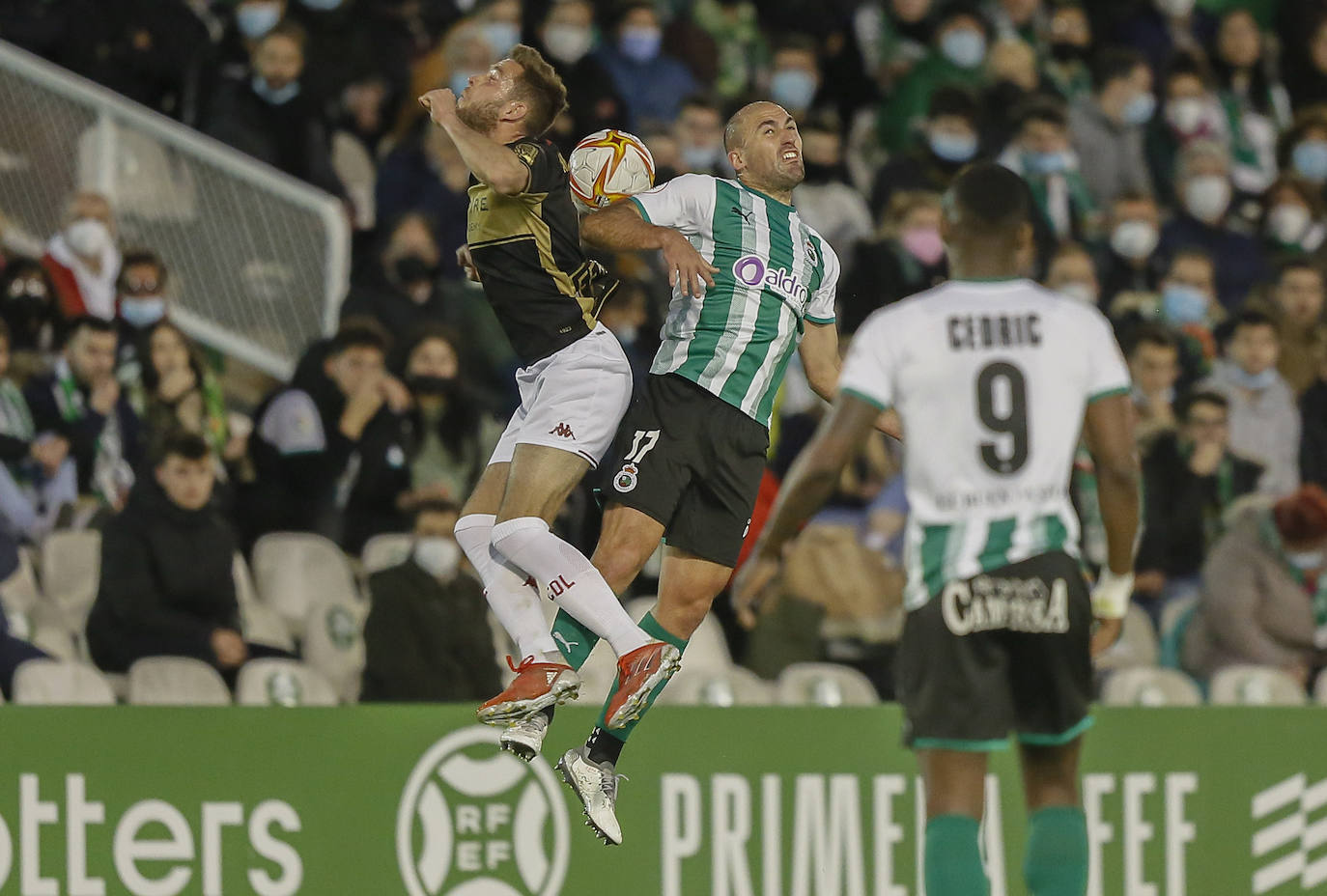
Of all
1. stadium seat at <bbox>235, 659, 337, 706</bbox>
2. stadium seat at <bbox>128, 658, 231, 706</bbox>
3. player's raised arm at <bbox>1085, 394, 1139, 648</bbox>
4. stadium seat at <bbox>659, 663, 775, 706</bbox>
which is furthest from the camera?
stadium seat at <bbox>659, 663, 775, 706</bbox>

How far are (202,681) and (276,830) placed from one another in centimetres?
92

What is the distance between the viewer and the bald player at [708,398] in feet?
24.8

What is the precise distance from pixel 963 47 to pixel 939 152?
4.63ft

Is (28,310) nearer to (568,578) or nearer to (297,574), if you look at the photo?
(297,574)

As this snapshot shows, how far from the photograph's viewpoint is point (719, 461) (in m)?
7.62

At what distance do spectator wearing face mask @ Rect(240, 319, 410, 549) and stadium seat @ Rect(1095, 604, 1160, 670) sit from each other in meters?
3.58

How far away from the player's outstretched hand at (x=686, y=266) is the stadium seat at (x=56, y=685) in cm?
363

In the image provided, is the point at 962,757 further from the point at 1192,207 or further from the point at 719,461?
the point at 1192,207

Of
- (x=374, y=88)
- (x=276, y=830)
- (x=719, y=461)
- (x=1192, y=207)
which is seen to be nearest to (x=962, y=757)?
(x=719, y=461)

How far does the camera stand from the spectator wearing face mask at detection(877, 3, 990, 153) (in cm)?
1452

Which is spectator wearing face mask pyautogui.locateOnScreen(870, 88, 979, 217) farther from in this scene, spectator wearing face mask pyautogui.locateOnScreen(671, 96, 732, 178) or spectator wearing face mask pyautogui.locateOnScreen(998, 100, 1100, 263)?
spectator wearing face mask pyautogui.locateOnScreen(671, 96, 732, 178)

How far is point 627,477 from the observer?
24.8 feet

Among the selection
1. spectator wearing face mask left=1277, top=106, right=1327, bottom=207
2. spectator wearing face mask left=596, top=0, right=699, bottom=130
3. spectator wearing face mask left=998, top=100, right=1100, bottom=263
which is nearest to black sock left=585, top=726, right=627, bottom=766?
spectator wearing face mask left=596, top=0, right=699, bottom=130

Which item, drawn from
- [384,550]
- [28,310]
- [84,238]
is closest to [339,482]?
[384,550]
